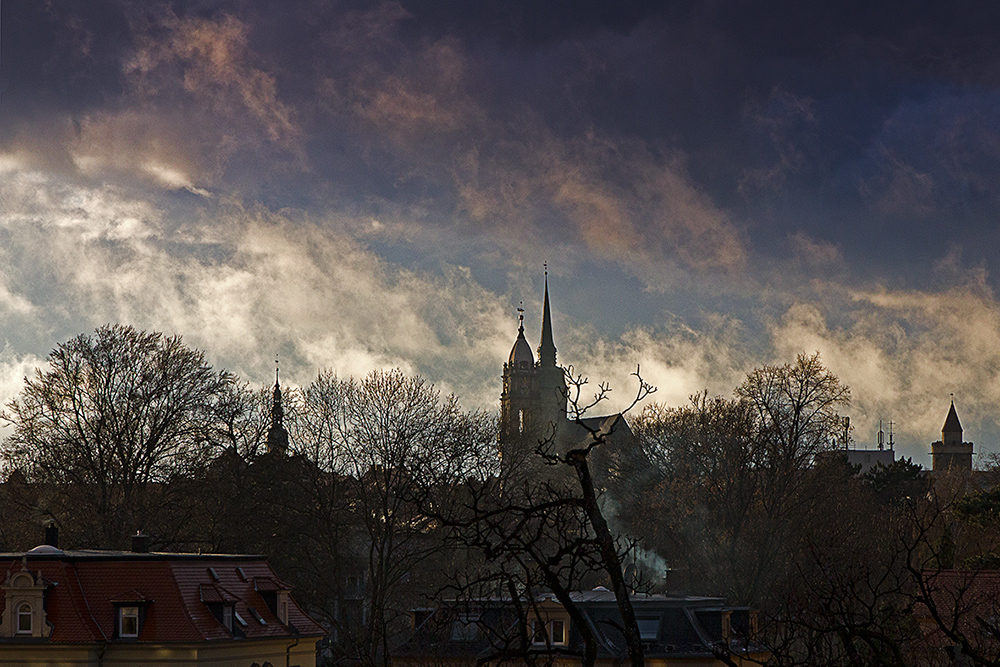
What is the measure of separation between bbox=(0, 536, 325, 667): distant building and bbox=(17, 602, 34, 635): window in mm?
→ 30

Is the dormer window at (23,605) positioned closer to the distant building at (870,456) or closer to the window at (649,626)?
the window at (649,626)

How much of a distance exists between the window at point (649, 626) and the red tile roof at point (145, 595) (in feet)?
37.6

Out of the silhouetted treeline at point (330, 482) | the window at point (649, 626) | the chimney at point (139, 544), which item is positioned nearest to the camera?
the window at point (649, 626)

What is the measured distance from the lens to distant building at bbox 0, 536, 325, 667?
3606 centimetres

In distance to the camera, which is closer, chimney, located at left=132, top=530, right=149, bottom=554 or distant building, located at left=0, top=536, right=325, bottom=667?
distant building, located at left=0, top=536, right=325, bottom=667

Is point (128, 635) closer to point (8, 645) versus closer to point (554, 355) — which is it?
point (8, 645)

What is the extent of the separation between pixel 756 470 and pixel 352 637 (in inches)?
822

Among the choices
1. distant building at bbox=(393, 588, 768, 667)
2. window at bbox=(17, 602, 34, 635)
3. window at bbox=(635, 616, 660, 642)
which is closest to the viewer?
window at bbox=(17, 602, 34, 635)

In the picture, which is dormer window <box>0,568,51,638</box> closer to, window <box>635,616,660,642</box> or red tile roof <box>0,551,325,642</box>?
red tile roof <box>0,551,325,642</box>

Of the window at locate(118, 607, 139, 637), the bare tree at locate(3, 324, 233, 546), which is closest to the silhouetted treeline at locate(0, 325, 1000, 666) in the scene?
the bare tree at locate(3, 324, 233, 546)

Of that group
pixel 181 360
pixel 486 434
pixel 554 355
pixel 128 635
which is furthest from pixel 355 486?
pixel 554 355

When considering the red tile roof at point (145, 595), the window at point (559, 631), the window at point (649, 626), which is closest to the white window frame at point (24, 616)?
the red tile roof at point (145, 595)

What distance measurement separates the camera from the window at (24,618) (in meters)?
36.5

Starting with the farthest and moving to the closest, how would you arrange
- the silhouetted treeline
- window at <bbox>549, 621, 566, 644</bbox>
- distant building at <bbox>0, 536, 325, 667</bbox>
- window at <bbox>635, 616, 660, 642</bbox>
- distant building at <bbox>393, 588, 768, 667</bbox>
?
1. the silhouetted treeline
2. window at <bbox>635, 616, 660, 642</bbox>
3. window at <bbox>549, 621, 566, 644</bbox>
4. distant building at <bbox>393, 588, 768, 667</bbox>
5. distant building at <bbox>0, 536, 325, 667</bbox>
